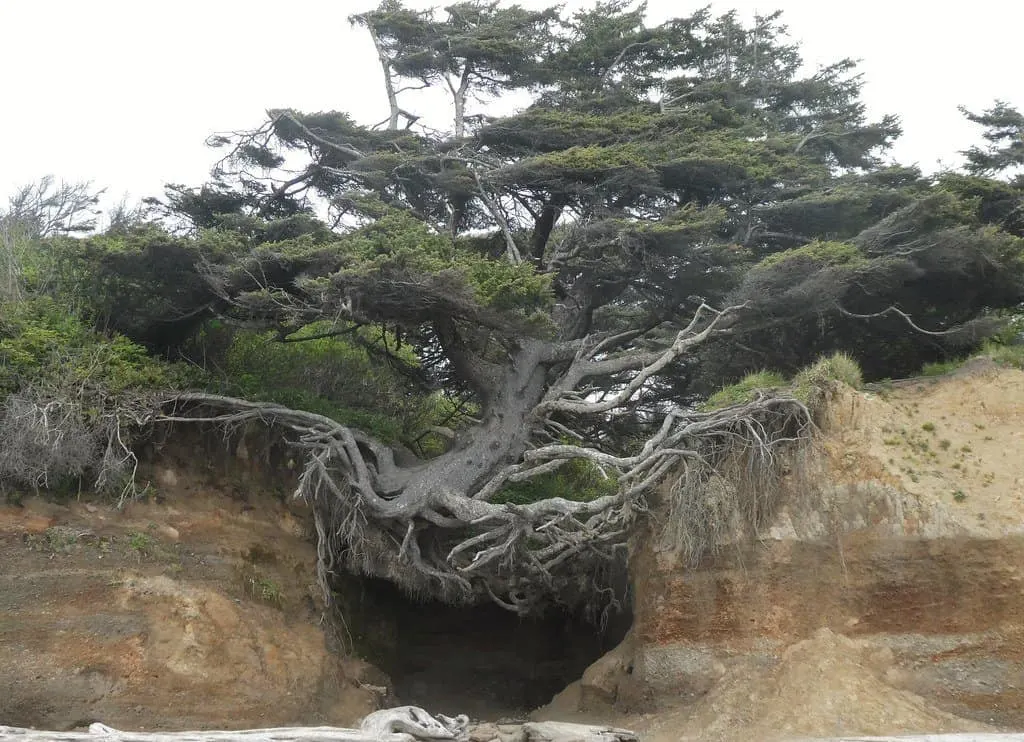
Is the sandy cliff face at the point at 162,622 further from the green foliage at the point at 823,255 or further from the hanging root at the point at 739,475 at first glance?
the green foliage at the point at 823,255

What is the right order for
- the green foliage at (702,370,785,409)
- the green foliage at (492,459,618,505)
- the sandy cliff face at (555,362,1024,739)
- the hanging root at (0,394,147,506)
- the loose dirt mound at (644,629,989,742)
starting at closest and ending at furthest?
the loose dirt mound at (644,629,989,742)
the sandy cliff face at (555,362,1024,739)
the hanging root at (0,394,147,506)
the green foliage at (702,370,785,409)
the green foliage at (492,459,618,505)

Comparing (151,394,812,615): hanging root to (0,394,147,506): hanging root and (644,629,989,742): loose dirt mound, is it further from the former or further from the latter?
(644,629,989,742): loose dirt mound

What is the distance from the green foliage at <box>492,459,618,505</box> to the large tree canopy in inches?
3.1

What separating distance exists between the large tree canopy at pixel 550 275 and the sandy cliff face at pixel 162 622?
52.3 inches

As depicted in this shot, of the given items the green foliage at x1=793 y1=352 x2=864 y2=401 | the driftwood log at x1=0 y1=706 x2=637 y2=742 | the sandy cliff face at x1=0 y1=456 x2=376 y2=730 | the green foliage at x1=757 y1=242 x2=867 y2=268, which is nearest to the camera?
the driftwood log at x1=0 y1=706 x2=637 y2=742

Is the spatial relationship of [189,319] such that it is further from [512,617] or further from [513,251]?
[512,617]

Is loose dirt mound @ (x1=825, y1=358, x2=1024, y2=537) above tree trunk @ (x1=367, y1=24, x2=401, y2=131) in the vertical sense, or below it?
below

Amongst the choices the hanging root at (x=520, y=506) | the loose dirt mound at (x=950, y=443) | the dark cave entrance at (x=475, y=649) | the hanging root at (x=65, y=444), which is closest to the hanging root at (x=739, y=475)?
the hanging root at (x=520, y=506)

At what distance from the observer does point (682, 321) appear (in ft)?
56.9

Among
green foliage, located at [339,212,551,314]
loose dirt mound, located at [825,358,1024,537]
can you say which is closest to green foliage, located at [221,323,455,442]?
green foliage, located at [339,212,551,314]

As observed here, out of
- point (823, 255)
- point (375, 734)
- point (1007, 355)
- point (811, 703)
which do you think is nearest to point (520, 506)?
point (375, 734)

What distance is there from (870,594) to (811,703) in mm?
1805

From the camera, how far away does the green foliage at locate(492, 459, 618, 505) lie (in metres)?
17.3

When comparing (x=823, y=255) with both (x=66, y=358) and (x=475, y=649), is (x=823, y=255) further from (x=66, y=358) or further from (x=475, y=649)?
(x=66, y=358)
